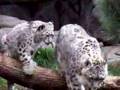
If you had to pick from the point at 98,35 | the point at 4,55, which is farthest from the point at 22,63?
the point at 98,35

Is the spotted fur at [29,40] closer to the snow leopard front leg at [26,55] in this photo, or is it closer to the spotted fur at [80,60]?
the snow leopard front leg at [26,55]

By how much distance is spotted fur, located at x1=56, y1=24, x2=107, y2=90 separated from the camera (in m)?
4.07

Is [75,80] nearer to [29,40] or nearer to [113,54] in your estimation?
[29,40]

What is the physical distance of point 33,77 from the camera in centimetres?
471

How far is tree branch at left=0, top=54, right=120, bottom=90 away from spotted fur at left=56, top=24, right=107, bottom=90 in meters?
0.17

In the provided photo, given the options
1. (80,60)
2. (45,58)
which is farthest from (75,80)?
(45,58)

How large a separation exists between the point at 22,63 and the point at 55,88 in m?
0.50

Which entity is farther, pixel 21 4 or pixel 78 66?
pixel 21 4

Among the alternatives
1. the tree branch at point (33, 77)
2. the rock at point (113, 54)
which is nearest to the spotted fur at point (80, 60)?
the tree branch at point (33, 77)

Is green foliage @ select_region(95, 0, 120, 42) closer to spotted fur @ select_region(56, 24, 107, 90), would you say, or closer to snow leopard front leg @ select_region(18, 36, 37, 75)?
spotted fur @ select_region(56, 24, 107, 90)

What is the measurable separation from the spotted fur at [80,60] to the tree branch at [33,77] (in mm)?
174

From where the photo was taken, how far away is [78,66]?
4219 millimetres

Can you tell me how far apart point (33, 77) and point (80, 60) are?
731 mm

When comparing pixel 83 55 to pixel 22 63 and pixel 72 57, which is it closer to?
pixel 72 57
